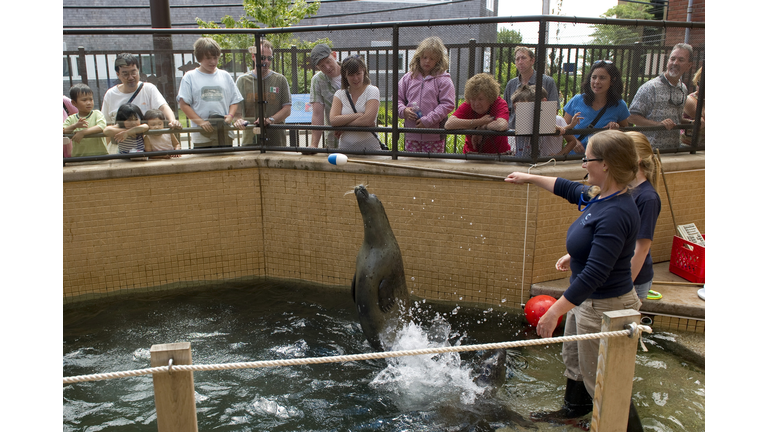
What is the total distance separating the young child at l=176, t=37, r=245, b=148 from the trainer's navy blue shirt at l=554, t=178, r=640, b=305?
16.1 ft

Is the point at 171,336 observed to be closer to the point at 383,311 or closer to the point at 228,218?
the point at 228,218

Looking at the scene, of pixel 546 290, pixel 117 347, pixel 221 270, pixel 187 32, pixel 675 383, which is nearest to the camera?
pixel 675 383

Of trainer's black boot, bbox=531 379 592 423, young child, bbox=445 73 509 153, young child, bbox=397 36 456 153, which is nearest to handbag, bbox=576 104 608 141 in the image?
young child, bbox=445 73 509 153

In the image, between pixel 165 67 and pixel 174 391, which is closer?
pixel 174 391

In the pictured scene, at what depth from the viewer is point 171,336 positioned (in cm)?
546

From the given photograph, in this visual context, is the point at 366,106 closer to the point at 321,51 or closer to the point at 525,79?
the point at 321,51

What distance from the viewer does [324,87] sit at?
659cm

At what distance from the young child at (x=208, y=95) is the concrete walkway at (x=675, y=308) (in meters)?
4.20

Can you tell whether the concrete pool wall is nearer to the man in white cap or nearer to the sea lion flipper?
the man in white cap

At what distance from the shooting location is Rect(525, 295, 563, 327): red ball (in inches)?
207

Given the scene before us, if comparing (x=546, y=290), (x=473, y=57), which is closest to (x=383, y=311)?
(x=546, y=290)

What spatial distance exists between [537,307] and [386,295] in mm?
1658

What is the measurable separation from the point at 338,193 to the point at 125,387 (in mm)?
3000

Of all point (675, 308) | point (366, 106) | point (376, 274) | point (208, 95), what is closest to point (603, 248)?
point (376, 274)
